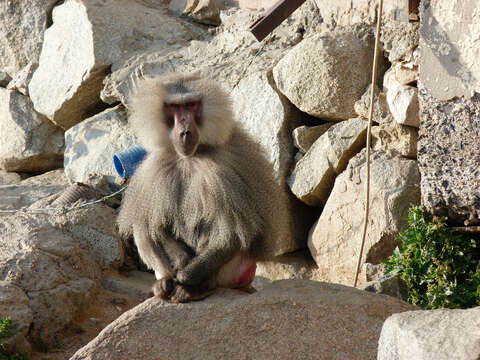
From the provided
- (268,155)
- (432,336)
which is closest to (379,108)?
(268,155)

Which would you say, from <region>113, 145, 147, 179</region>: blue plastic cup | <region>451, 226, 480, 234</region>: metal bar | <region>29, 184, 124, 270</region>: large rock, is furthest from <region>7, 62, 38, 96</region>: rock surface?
<region>451, 226, 480, 234</region>: metal bar

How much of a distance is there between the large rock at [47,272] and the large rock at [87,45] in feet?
6.97

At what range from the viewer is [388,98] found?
5.11 metres

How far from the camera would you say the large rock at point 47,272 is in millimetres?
5047

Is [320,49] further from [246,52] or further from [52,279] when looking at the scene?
[52,279]

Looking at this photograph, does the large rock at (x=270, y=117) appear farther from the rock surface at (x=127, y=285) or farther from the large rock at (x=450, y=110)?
the large rock at (x=450, y=110)

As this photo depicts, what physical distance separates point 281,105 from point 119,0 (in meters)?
2.96

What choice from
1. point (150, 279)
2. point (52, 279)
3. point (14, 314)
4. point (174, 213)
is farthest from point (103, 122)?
point (174, 213)

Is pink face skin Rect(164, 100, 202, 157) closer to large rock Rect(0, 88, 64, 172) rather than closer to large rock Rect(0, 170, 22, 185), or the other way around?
large rock Rect(0, 88, 64, 172)

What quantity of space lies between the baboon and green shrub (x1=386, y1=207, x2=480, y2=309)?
941mm

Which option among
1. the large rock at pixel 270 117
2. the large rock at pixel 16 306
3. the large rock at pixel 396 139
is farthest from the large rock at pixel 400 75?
the large rock at pixel 16 306

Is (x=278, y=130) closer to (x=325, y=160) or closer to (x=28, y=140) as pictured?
(x=325, y=160)

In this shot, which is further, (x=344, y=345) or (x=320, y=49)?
(x=320, y=49)

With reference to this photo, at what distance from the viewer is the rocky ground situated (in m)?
3.75
